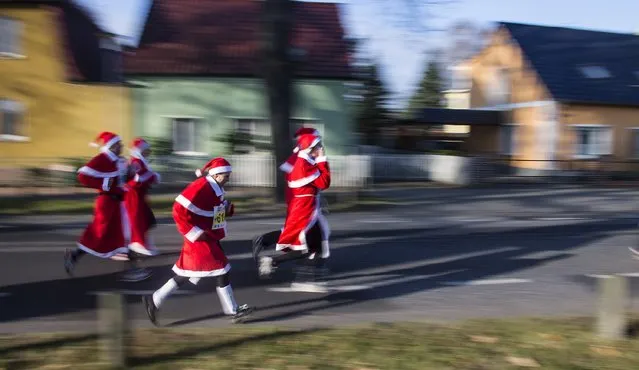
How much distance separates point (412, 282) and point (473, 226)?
5751 mm

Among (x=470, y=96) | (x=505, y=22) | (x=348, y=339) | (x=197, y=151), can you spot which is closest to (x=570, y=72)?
(x=505, y=22)

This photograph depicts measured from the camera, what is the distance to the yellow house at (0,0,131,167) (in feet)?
81.5

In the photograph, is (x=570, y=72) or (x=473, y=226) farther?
(x=570, y=72)

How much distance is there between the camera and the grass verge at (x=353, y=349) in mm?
5191

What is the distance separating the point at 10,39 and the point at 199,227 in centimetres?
2132

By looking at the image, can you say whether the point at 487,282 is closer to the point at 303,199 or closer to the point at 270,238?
the point at 303,199

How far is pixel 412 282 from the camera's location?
869cm

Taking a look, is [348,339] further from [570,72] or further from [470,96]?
[470,96]

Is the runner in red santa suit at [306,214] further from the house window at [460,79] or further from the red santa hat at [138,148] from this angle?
the house window at [460,79]

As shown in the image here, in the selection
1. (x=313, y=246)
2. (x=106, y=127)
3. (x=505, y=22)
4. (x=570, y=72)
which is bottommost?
(x=313, y=246)

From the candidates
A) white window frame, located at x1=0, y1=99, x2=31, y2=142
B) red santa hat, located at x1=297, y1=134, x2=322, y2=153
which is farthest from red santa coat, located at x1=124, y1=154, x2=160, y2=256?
white window frame, located at x1=0, y1=99, x2=31, y2=142

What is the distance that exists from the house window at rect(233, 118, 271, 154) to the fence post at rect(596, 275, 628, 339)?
15299 mm

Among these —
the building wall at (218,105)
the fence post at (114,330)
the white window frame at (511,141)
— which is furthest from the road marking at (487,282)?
the white window frame at (511,141)

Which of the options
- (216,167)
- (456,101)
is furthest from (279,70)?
(456,101)
